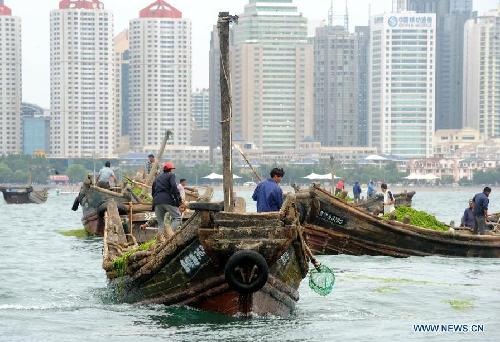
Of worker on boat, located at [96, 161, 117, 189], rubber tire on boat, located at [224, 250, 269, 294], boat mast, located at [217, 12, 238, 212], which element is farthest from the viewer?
worker on boat, located at [96, 161, 117, 189]

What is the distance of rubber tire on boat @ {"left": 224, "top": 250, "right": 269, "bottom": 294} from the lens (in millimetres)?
18750

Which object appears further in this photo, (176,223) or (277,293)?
(176,223)

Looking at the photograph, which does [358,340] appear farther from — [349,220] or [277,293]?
[349,220]

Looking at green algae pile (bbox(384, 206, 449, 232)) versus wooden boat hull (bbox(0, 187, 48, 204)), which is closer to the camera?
green algae pile (bbox(384, 206, 449, 232))

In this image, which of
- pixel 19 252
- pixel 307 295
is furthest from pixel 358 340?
pixel 19 252

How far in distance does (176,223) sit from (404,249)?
8.64 meters

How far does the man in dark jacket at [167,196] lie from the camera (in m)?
23.6

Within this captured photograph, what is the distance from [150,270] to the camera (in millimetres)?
20266

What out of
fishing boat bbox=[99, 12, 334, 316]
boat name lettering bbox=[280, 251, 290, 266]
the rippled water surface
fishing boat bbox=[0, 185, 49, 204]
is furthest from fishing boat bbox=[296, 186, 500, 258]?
fishing boat bbox=[0, 185, 49, 204]

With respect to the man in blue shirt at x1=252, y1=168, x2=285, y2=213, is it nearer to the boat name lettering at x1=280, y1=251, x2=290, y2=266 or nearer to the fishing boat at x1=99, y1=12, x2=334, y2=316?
the fishing boat at x1=99, y1=12, x2=334, y2=316

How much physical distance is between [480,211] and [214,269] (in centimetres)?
1442

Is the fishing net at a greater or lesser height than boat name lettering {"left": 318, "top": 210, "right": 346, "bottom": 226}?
lesser

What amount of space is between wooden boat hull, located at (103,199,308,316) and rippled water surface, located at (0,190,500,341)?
0.21 metres

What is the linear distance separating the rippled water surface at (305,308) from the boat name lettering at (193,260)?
697mm
